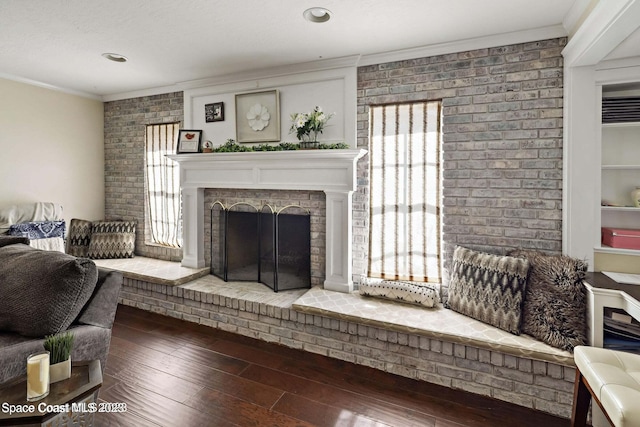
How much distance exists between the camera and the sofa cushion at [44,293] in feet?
5.37

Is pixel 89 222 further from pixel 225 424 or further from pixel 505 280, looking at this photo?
pixel 505 280

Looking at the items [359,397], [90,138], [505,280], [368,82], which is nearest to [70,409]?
[359,397]

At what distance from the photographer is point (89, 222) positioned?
4168mm

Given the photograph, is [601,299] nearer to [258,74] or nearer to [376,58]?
[376,58]

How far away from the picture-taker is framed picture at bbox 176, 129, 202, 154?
3668 mm

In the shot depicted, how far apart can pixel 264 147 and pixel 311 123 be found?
561 mm

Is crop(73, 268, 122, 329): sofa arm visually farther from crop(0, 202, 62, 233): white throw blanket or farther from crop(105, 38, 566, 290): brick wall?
crop(0, 202, 62, 233): white throw blanket

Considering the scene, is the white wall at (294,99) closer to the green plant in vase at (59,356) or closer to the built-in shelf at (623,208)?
the built-in shelf at (623,208)

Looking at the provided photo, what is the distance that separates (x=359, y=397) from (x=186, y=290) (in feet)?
6.69

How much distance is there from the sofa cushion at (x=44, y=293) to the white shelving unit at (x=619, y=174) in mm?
3531

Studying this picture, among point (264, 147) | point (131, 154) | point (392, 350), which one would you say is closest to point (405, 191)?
point (392, 350)

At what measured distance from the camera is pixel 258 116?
3.37m

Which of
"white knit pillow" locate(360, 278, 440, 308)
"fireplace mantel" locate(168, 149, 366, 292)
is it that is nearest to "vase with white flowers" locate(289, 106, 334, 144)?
"fireplace mantel" locate(168, 149, 366, 292)

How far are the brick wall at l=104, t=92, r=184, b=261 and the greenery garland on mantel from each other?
3.09 ft
